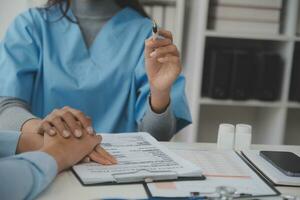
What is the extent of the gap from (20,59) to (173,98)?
46 centimetres

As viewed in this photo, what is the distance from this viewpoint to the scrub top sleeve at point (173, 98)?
126 centimetres

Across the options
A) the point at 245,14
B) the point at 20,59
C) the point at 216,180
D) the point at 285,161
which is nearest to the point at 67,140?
the point at 216,180

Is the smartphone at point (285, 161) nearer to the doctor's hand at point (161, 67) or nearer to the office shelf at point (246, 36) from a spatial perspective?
the doctor's hand at point (161, 67)

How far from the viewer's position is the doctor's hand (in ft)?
3.59

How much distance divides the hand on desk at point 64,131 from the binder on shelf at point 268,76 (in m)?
1.37

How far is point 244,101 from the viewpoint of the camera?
84.8 inches

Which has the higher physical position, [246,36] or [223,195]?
[246,36]

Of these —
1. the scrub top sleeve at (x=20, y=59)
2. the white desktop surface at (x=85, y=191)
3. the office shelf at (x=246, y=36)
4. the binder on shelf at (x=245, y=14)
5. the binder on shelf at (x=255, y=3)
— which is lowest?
the white desktop surface at (x=85, y=191)

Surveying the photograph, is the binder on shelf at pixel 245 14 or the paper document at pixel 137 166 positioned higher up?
the binder on shelf at pixel 245 14

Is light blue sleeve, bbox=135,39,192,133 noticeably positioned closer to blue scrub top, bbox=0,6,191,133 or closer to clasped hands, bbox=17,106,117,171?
blue scrub top, bbox=0,6,191,133

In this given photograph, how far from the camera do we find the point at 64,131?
0.88m

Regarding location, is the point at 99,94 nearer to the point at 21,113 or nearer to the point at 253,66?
the point at 21,113

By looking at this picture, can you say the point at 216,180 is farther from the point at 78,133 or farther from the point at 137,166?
the point at 78,133

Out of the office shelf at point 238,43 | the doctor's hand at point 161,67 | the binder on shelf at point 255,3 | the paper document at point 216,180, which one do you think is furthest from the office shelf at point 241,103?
the paper document at point 216,180
